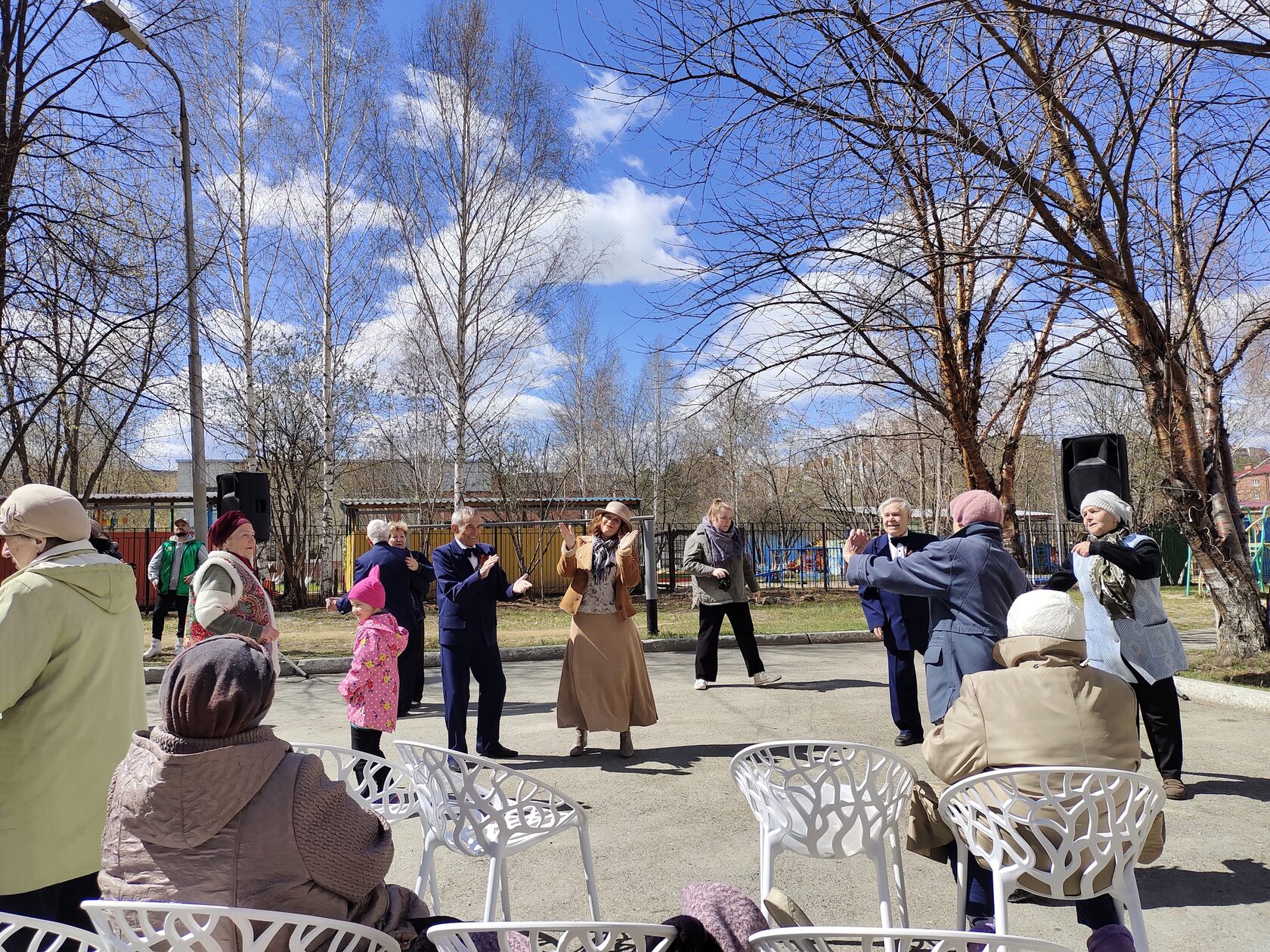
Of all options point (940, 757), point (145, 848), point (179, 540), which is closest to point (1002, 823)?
point (940, 757)

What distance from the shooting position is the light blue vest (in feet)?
17.1

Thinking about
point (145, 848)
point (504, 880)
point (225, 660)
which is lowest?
point (504, 880)

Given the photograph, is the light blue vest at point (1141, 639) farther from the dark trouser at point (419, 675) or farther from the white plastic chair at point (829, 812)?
the dark trouser at point (419, 675)

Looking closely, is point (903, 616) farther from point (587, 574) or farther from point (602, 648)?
point (587, 574)

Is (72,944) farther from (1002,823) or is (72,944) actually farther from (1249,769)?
(1249,769)

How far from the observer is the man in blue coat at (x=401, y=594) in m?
7.93

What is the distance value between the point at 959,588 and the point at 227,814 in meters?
3.60

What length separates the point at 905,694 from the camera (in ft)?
22.7

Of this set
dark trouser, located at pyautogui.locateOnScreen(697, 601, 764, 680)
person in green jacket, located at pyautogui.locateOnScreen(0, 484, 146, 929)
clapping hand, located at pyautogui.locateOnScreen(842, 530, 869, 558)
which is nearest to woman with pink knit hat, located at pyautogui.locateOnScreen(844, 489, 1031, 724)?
clapping hand, located at pyautogui.locateOnScreen(842, 530, 869, 558)

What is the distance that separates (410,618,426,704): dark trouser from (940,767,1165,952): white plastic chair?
6668 millimetres

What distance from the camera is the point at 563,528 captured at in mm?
6746

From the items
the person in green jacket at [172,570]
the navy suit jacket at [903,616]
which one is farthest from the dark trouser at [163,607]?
the navy suit jacket at [903,616]

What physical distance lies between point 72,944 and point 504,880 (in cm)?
175

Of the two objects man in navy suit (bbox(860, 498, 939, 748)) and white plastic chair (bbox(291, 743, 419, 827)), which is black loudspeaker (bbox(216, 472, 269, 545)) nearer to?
man in navy suit (bbox(860, 498, 939, 748))
